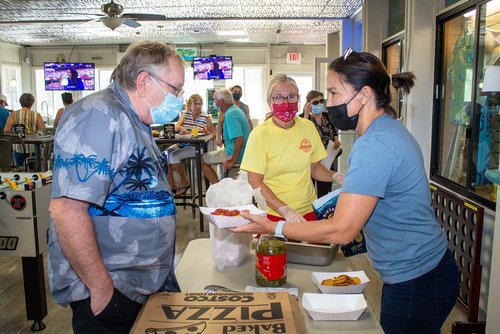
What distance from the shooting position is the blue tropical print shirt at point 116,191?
1.29 m

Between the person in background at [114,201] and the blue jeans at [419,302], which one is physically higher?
the person in background at [114,201]

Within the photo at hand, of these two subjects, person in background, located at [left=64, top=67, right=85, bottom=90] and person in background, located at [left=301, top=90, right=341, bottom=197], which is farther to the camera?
person in background, located at [left=64, top=67, right=85, bottom=90]

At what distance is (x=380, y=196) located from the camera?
142cm

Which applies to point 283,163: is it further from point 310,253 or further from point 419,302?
point 419,302

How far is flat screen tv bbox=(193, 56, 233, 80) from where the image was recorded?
37.2 feet

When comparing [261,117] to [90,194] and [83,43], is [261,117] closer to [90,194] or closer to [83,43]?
[83,43]

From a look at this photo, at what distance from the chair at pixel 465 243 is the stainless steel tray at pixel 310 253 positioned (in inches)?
50.2

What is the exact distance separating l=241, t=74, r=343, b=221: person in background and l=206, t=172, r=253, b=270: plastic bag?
1.57ft

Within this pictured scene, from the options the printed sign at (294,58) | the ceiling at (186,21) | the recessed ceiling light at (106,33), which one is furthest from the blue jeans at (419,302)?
the printed sign at (294,58)

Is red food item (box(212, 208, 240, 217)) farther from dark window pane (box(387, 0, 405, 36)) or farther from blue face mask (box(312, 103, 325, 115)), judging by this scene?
dark window pane (box(387, 0, 405, 36))

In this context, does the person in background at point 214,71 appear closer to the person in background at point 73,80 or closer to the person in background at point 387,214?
the person in background at point 73,80

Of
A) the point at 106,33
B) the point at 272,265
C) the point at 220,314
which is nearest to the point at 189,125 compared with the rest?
the point at 106,33

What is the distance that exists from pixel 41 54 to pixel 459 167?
1285 cm

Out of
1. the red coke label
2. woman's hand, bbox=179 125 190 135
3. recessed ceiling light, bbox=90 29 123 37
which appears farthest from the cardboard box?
recessed ceiling light, bbox=90 29 123 37
